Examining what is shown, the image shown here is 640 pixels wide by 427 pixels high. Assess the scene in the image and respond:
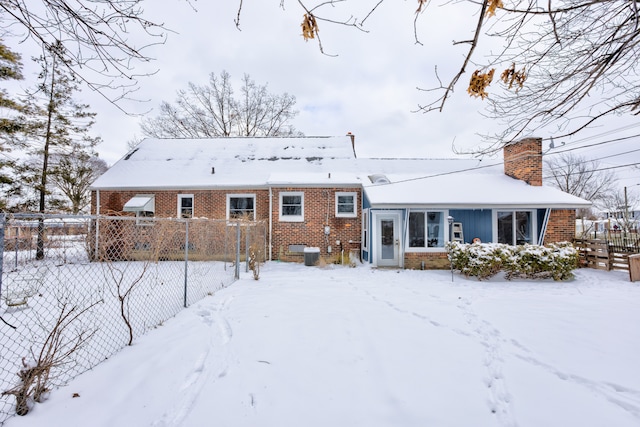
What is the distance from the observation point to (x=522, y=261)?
362 inches

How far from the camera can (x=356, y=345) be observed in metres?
4.00

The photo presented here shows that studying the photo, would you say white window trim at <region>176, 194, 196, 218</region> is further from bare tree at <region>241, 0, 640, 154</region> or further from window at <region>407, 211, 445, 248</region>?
bare tree at <region>241, 0, 640, 154</region>

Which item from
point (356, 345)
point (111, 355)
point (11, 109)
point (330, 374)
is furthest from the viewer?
point (11, 109)

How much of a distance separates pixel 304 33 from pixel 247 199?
472 inches

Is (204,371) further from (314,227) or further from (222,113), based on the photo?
(222,113)

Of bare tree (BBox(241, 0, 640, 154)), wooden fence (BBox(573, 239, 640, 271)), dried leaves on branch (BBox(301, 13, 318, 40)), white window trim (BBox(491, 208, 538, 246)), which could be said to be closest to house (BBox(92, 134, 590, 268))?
white window trim (BBox(491, 208, 538, 246))

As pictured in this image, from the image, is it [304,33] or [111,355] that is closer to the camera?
[304,33]

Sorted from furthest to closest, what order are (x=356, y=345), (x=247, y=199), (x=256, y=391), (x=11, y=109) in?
(x=247, y=199) < (x=11, y=109) < (x=356, y=345) < (x=256, y=391)

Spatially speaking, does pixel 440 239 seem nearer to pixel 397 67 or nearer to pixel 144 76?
pixel 397 67

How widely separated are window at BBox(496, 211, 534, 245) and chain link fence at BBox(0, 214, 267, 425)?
9.45 meters

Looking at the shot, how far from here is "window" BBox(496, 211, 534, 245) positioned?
444 inches

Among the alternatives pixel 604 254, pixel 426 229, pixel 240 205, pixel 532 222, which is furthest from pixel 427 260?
pixel 240 205

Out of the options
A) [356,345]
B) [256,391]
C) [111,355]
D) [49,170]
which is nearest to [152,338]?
[111,355]

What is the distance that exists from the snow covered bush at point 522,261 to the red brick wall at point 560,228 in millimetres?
1881
